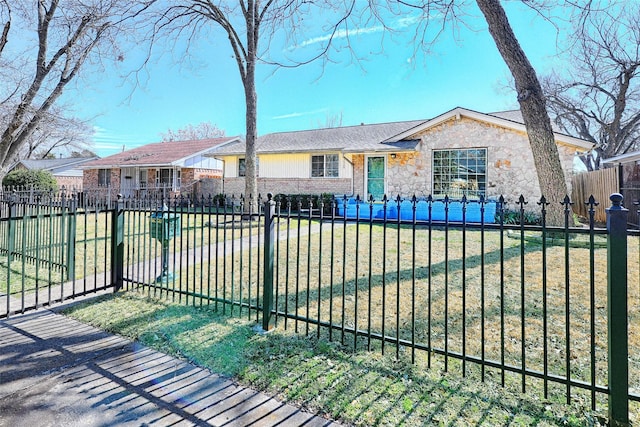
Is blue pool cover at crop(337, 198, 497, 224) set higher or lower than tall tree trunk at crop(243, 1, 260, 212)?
lower

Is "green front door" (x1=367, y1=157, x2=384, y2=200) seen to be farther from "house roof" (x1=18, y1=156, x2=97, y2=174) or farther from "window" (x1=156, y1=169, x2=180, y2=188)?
"house roof" (x1=18, y1=156, x2=97, y2=174)

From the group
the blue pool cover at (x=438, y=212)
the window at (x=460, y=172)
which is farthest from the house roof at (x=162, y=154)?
the window at (x=460, y=172)

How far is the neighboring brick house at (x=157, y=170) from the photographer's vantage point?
24.2 meters

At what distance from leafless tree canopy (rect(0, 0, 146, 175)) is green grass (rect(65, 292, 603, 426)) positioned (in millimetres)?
9547

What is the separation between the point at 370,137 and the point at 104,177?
71.2 ft

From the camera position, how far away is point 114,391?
2826 mm

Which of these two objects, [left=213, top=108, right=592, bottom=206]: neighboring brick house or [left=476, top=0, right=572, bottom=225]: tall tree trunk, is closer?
[left=476, top=0, right=572, bottom=225]: tall tree trunk

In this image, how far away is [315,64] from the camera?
8.38m

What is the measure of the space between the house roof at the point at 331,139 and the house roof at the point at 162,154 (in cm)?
411

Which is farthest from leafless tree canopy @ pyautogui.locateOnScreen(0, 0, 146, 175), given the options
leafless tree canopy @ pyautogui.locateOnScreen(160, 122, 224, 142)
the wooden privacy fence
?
leafless tree canopy @ pyautogui.locateOnScreen(160, 122, 224, 142)

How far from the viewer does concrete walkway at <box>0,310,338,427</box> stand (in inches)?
98.0

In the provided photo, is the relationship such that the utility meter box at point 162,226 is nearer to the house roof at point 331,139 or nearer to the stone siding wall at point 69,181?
the house roof at point 331,139

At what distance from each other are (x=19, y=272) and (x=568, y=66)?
30.6m

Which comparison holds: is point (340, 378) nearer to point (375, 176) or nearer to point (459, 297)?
point (459, 297)
